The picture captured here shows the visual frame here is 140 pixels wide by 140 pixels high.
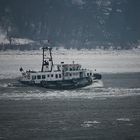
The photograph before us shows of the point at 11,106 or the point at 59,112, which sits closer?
the point at 59,112

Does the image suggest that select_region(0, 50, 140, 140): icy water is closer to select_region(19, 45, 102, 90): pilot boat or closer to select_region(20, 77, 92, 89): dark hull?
select_region(20, 77, 92, 89): dark hull

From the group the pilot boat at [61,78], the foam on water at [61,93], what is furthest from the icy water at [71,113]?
the pilot boat at [61,78]

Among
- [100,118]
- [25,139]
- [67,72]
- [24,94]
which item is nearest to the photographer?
[25,139]

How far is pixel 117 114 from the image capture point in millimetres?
66000

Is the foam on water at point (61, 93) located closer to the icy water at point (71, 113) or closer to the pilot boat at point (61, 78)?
the icy water at point (71, 113)

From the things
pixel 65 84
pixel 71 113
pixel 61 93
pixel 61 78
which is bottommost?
pixel 71 113

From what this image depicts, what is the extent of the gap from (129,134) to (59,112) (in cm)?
1329

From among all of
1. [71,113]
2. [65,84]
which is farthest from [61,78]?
[71,113]

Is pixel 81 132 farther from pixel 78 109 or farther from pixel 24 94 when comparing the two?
pixel 24 94

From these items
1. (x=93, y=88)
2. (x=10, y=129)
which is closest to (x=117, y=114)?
(x=10, y=129)

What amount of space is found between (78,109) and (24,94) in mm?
15001

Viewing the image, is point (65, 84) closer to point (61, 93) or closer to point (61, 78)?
point (61, 78)

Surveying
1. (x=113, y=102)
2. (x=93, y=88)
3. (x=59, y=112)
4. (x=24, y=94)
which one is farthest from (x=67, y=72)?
(x=59, y=112)

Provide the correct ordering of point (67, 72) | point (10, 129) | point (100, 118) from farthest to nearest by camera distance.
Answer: point (67, 72) < point (100, 118) < point (10, 129)
